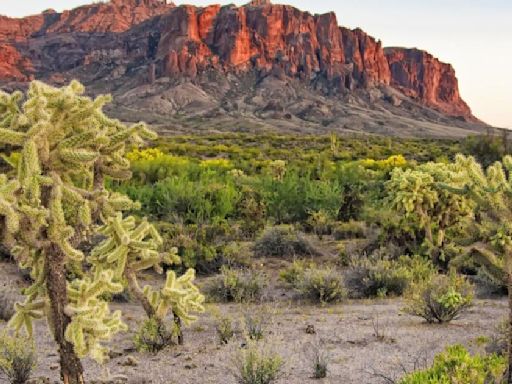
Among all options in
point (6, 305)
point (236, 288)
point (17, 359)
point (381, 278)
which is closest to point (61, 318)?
point (17, 359)

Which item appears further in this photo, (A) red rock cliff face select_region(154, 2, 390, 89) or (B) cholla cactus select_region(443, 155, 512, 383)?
(A) red rock cliff face select_region(154, 2, 390, 89)

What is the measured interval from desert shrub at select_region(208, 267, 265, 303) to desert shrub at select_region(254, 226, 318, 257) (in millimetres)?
3478

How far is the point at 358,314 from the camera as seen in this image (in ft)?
26.9

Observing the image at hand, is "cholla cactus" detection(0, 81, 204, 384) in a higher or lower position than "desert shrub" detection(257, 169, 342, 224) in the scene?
higher

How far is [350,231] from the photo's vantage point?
14.8 metres

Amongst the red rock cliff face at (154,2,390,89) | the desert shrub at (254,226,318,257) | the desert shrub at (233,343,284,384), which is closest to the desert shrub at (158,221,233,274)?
the desert shrub at (254,226,318,257)

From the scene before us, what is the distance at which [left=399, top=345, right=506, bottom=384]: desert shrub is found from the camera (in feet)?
13.6

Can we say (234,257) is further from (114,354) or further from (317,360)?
(317,360)

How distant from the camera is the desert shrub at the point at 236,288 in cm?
908

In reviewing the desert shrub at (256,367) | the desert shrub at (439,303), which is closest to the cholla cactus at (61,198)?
the desert shrub at (256,367)

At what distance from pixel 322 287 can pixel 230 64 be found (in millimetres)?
145933

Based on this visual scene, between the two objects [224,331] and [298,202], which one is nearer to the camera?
[224,331]

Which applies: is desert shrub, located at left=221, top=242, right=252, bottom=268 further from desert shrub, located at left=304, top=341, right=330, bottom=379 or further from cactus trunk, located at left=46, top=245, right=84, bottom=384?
cactus trunk, located at left=46, top=245, right=84, bottom=384

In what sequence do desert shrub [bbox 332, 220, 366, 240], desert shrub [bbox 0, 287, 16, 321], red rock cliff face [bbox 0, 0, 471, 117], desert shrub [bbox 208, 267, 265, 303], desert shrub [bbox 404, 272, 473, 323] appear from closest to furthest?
desert shrub [bbox 404, 272, 473, 323] < desert shrub [bbox 0, 287, 16, 321] < desert shrub [bbox 208, 267, 265, 303] < desert shrub [bbox 332, 220, 366, 240] < red rock cliff face [bbox 0, 0, 471, 117]
